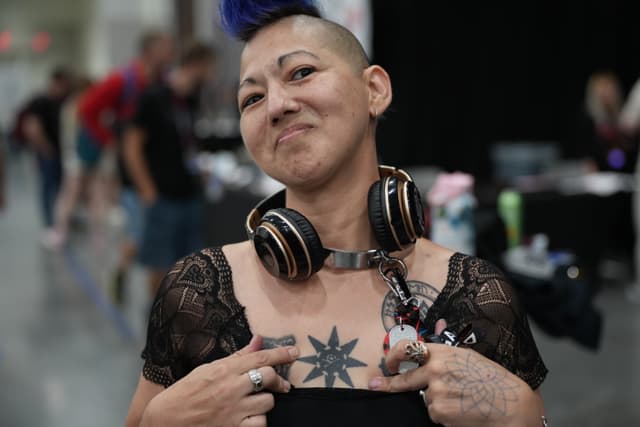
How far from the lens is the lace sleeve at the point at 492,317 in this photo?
49.4 inches

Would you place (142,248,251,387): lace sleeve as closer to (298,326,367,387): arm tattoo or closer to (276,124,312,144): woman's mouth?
(298,326,367,387): arm tattoo

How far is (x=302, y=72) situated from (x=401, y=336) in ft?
1.48

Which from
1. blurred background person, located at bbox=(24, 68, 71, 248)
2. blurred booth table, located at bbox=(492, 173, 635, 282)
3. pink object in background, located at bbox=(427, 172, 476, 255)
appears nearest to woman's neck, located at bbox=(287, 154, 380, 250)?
pink object in background, located at bbox=(427, 172, 476, 255)

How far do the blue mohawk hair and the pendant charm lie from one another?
1.80ft

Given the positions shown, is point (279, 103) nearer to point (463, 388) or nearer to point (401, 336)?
point (401, 336)

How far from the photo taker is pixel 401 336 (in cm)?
121

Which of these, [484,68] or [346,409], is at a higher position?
[346,409]

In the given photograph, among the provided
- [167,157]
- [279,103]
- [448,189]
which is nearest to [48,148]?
[167,157]

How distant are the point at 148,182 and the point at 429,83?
17.5 feet

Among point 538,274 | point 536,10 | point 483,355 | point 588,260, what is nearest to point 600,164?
point 588,260

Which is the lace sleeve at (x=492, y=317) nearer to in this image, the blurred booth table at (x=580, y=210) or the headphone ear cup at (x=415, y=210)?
the headphone ear cup at (x=415, y=210)

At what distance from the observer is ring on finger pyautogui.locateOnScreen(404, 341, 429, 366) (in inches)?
45.4

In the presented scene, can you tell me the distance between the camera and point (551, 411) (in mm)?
3596

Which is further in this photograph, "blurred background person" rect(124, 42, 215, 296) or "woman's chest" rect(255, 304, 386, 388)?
"blurred background person" rect(124, 42, 215, 296)
